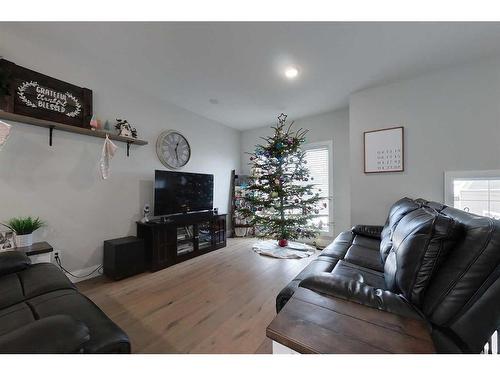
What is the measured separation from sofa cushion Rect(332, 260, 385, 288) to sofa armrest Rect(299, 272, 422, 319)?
39 centimetres

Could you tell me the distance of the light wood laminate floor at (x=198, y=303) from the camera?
1.46 meters

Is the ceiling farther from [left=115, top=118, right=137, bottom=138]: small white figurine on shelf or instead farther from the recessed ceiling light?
[left=115, top=118, right=137, bottom=138]: small white figurine on shelf

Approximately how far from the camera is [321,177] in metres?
3.94

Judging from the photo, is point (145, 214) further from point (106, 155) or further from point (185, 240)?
point (106, 155)

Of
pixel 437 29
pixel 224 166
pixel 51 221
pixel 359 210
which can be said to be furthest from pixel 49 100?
pixel 359 210

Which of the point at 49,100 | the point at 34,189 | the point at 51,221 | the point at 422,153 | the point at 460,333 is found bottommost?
the point at 460,333

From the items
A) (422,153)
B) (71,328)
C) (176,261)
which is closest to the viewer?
(71,328)

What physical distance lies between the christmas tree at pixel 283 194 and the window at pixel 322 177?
0.23 m

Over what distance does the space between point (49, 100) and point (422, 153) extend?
4.25m

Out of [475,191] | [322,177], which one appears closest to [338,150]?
[322,177]

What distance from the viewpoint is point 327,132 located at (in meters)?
3.83

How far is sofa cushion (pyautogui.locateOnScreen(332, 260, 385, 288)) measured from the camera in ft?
4.49

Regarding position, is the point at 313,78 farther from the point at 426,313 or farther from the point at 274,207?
the point at 426,313

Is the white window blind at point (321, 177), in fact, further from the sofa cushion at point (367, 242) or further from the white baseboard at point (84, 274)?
the white baseboard at point (84, 274)
